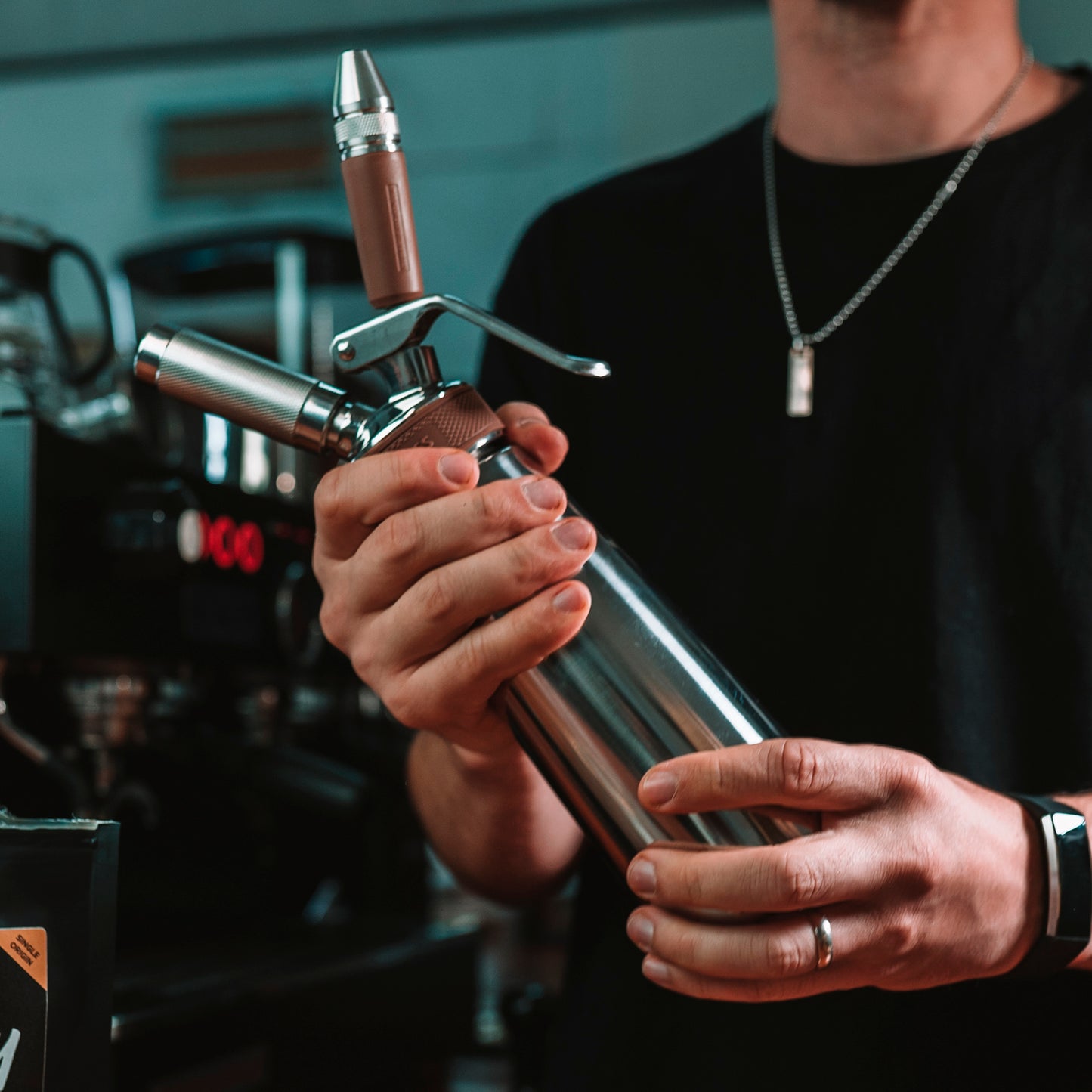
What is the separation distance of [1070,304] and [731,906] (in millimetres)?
451

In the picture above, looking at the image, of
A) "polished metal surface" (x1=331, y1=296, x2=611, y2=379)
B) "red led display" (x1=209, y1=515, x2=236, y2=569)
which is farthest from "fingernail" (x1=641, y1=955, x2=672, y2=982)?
"red led display" (x1=209, y1=515, x2=236, y2=569)

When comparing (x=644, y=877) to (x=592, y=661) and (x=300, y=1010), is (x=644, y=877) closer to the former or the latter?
(x=592, y=661)

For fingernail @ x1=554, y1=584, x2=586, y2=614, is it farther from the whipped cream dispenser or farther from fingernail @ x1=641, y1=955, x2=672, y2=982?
fingernail @ x1=641, y1=955, x2=672, y2=982

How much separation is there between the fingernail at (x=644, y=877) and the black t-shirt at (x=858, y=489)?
26 centimetres

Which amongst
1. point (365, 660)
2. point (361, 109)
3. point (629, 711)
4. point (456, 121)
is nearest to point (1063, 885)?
point (629, 711)

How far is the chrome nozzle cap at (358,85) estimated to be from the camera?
1.44 feet

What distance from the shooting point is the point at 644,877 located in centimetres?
43

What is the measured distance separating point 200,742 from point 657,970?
546mm

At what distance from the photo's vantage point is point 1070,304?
0.69 meters

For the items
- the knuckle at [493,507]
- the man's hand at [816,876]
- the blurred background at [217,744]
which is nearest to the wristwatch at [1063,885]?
the man's hand at [816,876]

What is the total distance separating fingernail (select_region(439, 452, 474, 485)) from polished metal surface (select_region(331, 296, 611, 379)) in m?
0.05

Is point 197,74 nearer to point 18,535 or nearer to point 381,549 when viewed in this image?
point 18,535

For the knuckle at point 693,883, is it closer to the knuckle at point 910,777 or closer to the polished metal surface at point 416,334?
the knuckle at point 910,777

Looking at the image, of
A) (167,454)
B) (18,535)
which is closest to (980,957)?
(18,535)
